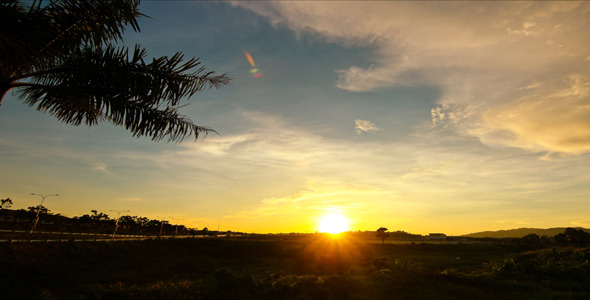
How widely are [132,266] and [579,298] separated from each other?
140ft

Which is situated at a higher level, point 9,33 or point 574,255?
point 9,33

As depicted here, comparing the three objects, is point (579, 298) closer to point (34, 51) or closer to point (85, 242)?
point (34, 51)

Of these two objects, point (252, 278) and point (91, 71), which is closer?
point (91, 71)

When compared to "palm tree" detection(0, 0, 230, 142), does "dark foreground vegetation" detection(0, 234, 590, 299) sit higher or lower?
lower

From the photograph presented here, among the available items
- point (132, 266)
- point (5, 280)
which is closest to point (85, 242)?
point (132, 266)

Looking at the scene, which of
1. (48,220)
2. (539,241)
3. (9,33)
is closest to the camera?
(9,33)

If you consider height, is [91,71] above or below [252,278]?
above

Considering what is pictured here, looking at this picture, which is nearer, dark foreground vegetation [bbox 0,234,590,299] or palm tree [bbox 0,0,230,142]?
palm tree [bbox 0,0,230,142]

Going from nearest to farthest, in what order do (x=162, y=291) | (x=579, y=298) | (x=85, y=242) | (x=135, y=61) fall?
(x=135, y=61)
(x=162, y=291)
(x=579, y=298)
(x=85, y=242)

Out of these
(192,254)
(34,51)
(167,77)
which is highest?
(167,77)

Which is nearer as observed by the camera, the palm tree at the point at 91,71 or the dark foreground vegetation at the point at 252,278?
the palm tree at the point at 91,71

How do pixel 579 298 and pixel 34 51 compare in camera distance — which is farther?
pixel 579 298

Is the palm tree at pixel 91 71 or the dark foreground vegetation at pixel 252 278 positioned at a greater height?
the palm tree at pixel 91 71

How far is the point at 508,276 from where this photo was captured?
2630 centimetres
